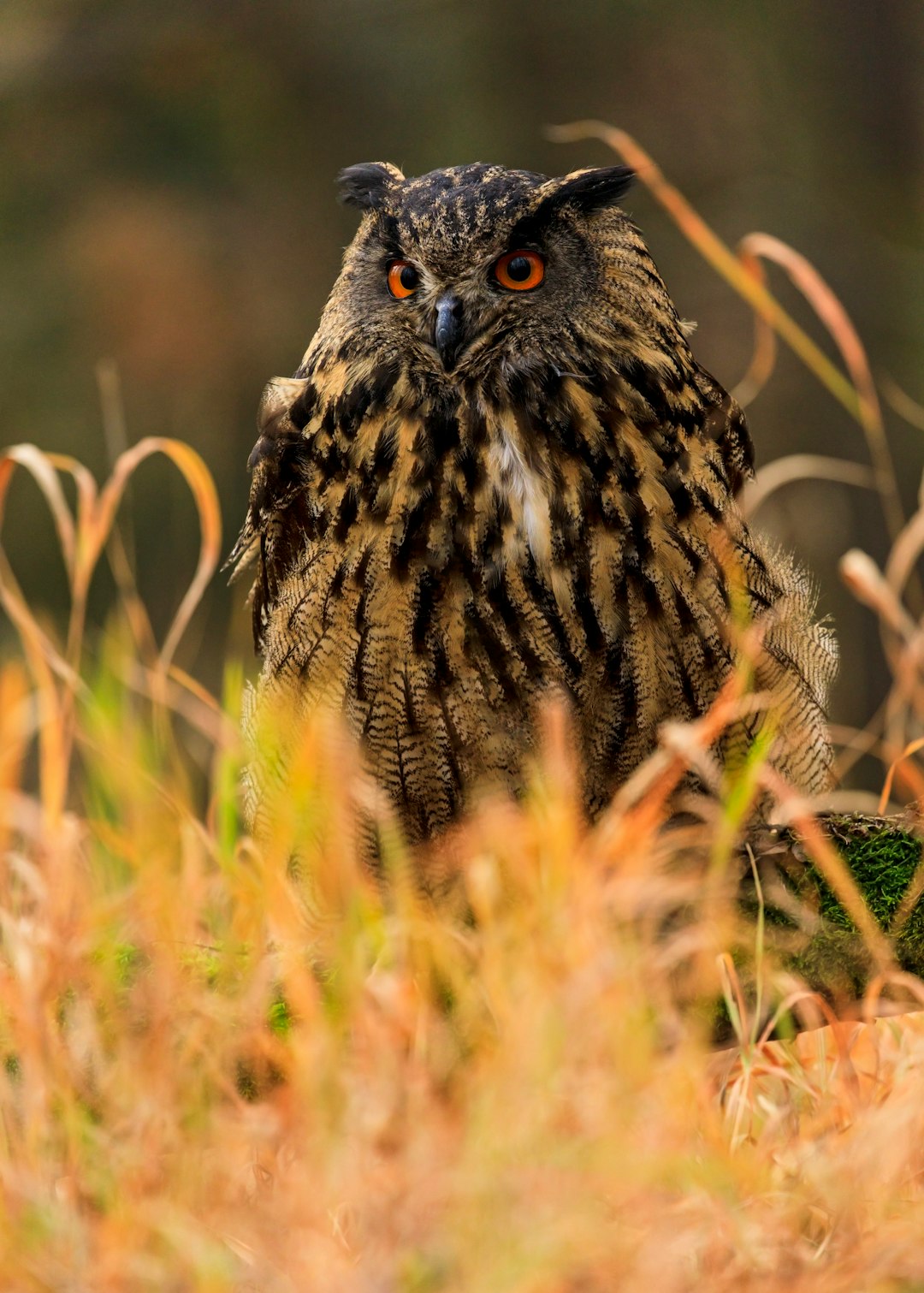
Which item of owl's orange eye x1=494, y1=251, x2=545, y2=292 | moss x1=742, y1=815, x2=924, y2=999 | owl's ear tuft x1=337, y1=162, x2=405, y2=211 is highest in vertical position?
owl's ear tuft x1=337, y1=162, x2=405, y2=211

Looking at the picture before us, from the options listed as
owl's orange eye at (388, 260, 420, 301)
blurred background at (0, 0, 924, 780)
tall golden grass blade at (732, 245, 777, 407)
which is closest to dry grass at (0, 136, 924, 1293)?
tall golden grass blade at (732, 245, 777, 407)

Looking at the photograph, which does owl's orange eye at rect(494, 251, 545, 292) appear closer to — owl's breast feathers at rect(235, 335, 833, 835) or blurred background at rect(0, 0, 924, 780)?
owl's breast feathers at rect(235, 335, 833, 835)

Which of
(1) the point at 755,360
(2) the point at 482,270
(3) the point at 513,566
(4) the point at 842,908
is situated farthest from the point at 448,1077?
(1) the point at 755,360

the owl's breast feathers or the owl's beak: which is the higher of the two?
the owl's beak

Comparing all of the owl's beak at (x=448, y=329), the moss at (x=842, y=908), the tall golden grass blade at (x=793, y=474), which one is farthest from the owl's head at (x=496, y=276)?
the moss at (x=842, y=908)

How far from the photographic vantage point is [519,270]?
196cm

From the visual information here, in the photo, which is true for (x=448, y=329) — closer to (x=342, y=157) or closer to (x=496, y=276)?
(x=496, y=276)

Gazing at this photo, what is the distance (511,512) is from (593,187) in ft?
1.73

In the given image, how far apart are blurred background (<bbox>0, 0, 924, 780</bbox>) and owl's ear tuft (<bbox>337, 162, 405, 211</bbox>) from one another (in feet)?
10.9

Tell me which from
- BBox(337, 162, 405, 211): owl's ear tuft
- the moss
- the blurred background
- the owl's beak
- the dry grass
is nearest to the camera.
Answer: the dry grass

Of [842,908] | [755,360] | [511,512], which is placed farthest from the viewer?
[755,360]

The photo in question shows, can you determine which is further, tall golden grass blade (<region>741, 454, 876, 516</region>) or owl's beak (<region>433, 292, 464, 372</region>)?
tall golden grass blade (<region>741, 454, 876, 516</region>)

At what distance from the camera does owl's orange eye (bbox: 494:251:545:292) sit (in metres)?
1.96

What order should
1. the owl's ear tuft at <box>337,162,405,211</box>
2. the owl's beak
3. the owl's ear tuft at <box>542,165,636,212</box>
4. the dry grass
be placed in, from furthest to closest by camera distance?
the owl's ear tuft at <box>337,162,405,211</box>, the owl's ear tuft at <box>542,165,636,212</box>, the owl's beak, the dry grass
